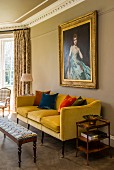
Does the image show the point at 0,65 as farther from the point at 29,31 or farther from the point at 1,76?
the point at 29,31

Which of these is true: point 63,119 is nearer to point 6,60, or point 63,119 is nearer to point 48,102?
point 48,102

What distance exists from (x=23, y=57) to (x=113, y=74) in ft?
12.7

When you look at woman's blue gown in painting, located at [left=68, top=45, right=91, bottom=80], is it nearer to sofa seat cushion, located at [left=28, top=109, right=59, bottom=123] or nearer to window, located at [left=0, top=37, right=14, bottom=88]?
sofa seat cushion, located at [left=28, top=109, right=59, bottom=123]

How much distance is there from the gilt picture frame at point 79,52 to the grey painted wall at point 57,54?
0.12m

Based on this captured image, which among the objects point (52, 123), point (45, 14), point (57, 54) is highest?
point (45, 14)

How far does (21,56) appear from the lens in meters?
6.95

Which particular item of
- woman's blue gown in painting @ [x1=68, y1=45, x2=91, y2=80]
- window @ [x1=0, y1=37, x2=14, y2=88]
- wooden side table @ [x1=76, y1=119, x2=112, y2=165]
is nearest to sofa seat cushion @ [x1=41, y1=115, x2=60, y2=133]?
wooden side table @ [x1=76, y1=119, x2=112, y2=165]

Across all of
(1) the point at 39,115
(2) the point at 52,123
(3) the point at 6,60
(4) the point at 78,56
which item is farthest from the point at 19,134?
(3) the point at 6,60

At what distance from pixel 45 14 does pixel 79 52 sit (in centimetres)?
193

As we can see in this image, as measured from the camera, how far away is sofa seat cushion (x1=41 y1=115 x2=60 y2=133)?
3544mm

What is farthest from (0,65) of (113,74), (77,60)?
(113,74)

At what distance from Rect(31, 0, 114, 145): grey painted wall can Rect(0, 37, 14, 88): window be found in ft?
3.63

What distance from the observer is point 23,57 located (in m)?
6.89

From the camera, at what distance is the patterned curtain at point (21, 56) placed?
6875 millimetres
